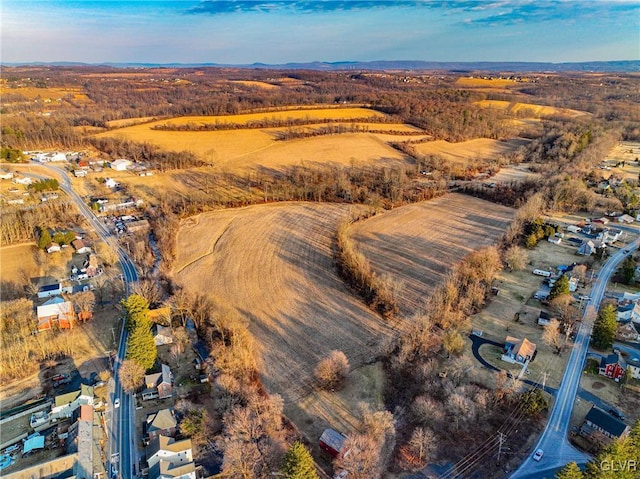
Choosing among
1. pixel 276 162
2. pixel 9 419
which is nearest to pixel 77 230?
pixel 9 419

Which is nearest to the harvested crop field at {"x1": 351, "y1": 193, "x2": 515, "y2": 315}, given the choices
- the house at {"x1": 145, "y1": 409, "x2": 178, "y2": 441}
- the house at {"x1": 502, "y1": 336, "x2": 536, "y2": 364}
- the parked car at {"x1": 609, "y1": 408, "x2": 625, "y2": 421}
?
the house at {"x1": 502, "y1": 336, "x2": 536, "y2": 364}

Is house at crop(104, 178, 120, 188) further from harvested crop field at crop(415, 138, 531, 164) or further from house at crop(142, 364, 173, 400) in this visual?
harvested crop field at crop(415, 138, 531, 164)

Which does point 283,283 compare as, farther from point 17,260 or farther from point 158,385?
point 17,260

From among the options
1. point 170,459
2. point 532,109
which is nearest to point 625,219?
point 170,459

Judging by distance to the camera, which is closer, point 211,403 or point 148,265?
point 211,403

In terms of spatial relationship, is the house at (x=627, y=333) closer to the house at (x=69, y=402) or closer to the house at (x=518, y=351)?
the house at (x=518, y=351)

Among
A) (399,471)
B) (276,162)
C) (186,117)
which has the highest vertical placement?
(186,117)

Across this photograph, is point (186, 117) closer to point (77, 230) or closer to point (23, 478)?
point (77, 230)
